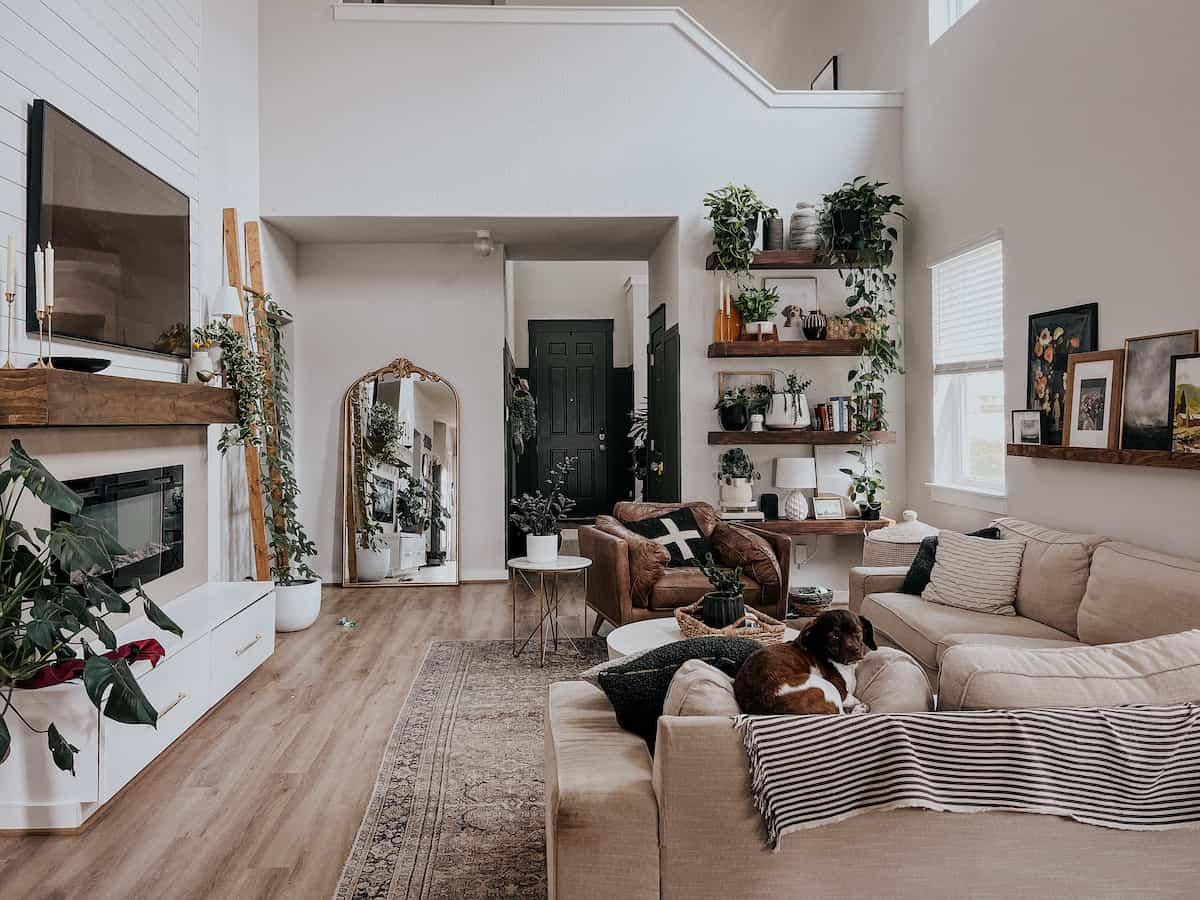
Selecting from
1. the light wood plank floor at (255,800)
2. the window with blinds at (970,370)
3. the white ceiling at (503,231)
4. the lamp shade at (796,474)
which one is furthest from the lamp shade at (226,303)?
the window with blinds at (970,370)

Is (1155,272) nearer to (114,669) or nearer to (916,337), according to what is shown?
(916,337)

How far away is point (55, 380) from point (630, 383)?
7.76 meters

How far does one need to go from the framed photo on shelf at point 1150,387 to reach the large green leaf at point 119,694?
358cm

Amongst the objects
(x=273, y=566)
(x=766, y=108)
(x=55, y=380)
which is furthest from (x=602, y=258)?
(x=55, y=380)

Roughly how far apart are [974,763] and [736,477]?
14.2 feet

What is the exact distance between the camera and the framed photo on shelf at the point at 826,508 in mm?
5922

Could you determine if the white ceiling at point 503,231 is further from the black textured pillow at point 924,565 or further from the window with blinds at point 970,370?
the black textured pillow at point 924,565

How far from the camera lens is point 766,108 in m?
6.06

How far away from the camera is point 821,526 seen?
581cm

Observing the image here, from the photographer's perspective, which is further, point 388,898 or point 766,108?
point 766,108

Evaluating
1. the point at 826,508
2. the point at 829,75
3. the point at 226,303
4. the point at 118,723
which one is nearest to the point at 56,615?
the point at 118,723

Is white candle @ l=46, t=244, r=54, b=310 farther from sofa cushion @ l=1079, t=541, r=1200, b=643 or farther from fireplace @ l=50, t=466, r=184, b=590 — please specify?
sofa cushion @ l=1079, t=541, r=1200, b=643

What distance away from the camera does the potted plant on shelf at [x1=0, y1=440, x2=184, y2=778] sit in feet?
7.82

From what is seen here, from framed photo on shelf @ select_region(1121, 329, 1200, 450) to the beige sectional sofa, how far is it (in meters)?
0.43
